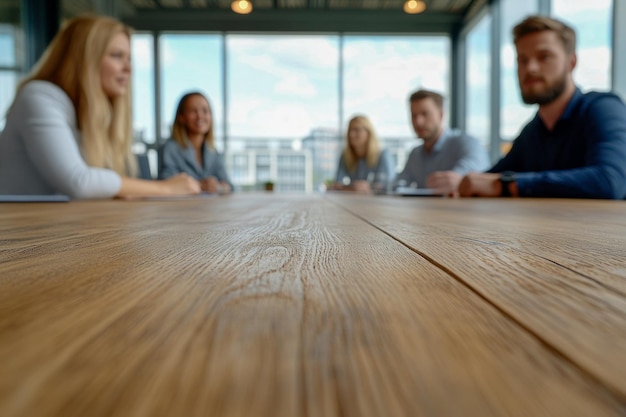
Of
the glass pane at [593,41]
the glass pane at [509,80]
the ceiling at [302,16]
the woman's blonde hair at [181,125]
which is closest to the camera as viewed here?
the glass pane at [593,41]

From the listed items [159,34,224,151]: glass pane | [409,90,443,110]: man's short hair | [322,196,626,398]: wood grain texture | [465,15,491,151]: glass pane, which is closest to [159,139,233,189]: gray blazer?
[409,90,443,110]: man's short hair

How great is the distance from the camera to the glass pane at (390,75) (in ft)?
15.8

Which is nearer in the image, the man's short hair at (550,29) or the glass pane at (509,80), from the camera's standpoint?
the man's short hair at (550,29)

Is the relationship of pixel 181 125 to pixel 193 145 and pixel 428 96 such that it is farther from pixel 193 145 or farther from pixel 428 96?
pixel 428 96

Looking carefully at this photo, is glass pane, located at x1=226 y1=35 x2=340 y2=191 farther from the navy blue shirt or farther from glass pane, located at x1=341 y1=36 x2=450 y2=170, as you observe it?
the navy blue shirt

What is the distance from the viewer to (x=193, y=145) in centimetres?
248

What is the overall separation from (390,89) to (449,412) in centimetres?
503

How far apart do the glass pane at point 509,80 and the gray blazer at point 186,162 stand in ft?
7.08

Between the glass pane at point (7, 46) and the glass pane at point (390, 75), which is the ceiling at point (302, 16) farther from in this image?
the glass pane at point (7, 46)

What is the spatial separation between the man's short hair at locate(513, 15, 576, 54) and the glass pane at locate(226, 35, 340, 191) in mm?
3351

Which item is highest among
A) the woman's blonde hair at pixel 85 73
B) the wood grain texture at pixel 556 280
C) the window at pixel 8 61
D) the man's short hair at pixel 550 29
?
the window at pixel 8 61

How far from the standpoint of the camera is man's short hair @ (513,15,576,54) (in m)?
1.52

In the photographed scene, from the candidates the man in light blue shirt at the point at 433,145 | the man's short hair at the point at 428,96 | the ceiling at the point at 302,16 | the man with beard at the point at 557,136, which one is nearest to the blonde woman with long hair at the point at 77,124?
the man with beard at the point at 557,136

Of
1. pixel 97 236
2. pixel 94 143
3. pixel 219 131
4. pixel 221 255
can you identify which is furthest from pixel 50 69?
pixel 219 131
